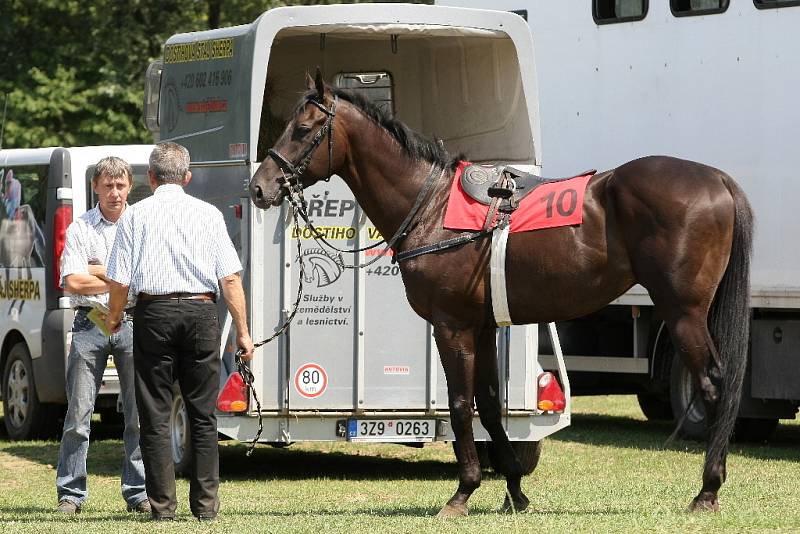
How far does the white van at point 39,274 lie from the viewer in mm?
13070

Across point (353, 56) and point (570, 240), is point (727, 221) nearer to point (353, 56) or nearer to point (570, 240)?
point (570, 240)

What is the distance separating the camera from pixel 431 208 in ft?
28.5

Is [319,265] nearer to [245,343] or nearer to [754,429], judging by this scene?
[245,343]

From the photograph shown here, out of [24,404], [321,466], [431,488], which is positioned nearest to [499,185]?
[431,488]

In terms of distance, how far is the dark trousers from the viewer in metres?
7.89

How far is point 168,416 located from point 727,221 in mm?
3067

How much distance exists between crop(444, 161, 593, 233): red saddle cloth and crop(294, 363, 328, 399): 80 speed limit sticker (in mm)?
2631

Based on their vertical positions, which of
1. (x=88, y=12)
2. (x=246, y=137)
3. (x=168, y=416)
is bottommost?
(x=168, y=416)

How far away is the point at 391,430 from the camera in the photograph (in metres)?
10.9

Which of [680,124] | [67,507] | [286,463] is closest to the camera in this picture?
[67,507]

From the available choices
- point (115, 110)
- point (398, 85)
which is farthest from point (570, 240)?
point (115, 110)

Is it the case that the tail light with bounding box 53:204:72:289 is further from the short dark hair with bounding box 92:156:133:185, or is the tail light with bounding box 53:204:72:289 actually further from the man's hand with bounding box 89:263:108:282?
the man's hand with bounding box 89:263:108:282

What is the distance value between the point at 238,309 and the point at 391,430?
124 inches

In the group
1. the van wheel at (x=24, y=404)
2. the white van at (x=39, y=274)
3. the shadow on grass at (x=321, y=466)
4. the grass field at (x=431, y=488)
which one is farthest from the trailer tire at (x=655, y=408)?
Result: the van wheel at (x=24, y=404)
